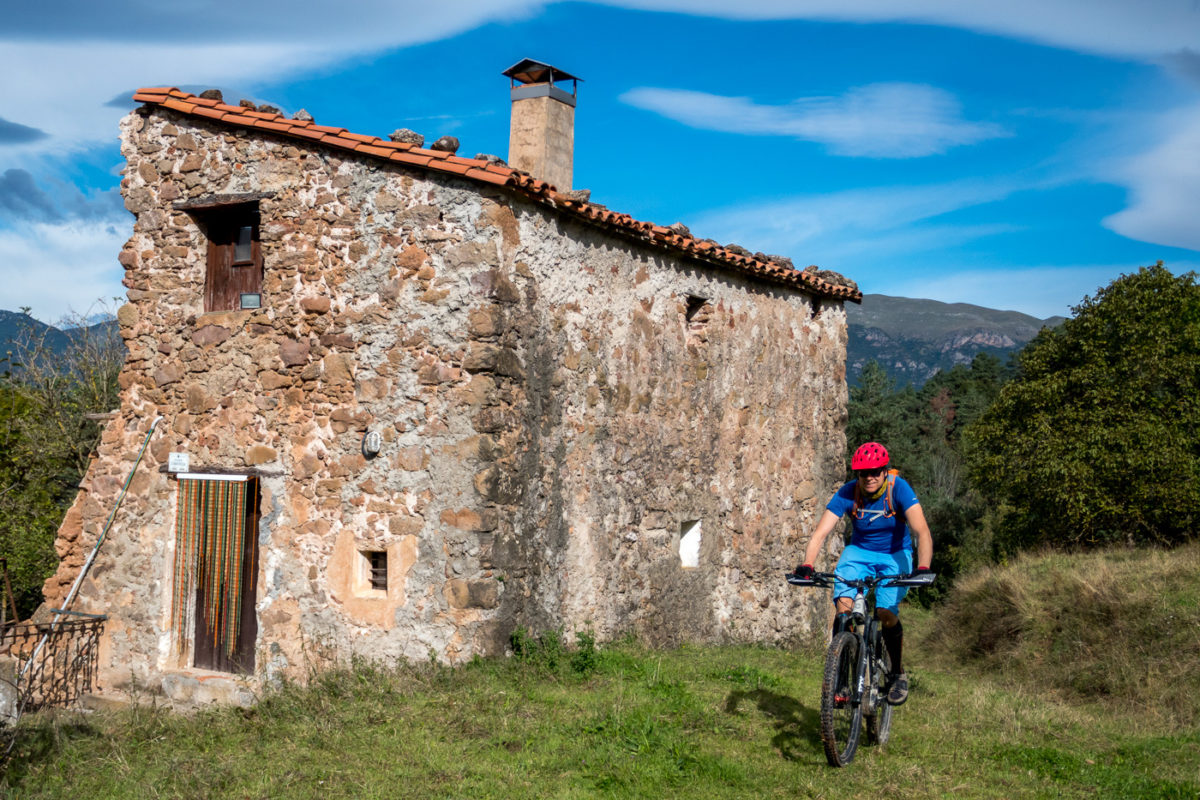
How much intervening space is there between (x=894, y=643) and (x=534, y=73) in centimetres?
762

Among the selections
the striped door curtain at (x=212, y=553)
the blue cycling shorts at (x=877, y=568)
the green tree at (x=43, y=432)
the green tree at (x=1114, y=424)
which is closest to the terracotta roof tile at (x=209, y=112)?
the striped door curtain at (x=212, y=553)

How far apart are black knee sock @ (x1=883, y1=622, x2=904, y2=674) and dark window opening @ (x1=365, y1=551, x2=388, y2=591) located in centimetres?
428

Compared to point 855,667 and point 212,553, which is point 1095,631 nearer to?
point 855,667

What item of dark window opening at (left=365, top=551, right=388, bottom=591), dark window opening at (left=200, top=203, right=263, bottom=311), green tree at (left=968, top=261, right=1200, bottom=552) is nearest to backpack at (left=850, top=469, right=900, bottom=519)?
dark window opening at (left=365, top=551, right=388, bottom=591)

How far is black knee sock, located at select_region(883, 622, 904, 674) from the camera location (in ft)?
21.0

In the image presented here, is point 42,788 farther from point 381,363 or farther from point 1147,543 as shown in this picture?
point 1147,543

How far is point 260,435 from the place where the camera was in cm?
921

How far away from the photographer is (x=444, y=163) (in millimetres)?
8406

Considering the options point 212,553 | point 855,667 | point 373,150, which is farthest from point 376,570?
point 855,667

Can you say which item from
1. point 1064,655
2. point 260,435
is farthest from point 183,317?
point 1064,655

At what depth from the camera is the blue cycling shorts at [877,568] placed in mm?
6242

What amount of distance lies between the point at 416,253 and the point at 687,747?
15.1 ft

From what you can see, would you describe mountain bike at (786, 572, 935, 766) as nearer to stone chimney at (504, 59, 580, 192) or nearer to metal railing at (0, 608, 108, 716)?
stone chimney at (504, 59, 580, 192)

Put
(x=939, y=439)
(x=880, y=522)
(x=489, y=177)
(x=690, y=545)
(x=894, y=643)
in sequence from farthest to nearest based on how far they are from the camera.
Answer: (x=939, y=439), (x=690, y=545), (x=489, y=177), (x=894, y=643), (x=880, y=522)
